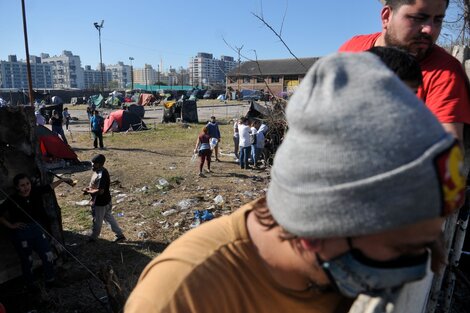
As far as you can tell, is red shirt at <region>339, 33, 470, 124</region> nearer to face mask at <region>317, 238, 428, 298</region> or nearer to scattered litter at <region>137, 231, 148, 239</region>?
face mask at <region>317, 238, 428, 298</region>

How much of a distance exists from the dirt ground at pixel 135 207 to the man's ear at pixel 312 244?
3.24 metres

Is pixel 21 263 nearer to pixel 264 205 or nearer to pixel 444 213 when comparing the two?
pixel 264 205

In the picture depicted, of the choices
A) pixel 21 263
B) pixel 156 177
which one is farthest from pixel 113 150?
pixel 21 263

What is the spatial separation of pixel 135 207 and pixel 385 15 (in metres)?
7.60

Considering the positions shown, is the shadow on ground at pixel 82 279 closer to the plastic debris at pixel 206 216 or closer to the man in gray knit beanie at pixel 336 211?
the plastic debris at pixel 206 216

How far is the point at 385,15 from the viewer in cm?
203

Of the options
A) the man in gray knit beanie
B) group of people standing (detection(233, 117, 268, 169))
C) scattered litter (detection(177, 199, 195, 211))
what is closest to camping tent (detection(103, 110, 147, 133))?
group of people standing (detection(233, 117, 268, 169))

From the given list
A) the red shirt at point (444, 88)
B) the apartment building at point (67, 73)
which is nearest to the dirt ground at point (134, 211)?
the red shirt at point (444, 88)

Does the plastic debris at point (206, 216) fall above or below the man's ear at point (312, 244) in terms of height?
below

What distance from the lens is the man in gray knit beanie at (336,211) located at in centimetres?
78

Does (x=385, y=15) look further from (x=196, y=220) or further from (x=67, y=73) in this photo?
(x=67, y=73)

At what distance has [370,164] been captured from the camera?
0.78m

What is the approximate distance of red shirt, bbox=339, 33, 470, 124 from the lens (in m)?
1.73

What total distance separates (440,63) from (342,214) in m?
1.42
